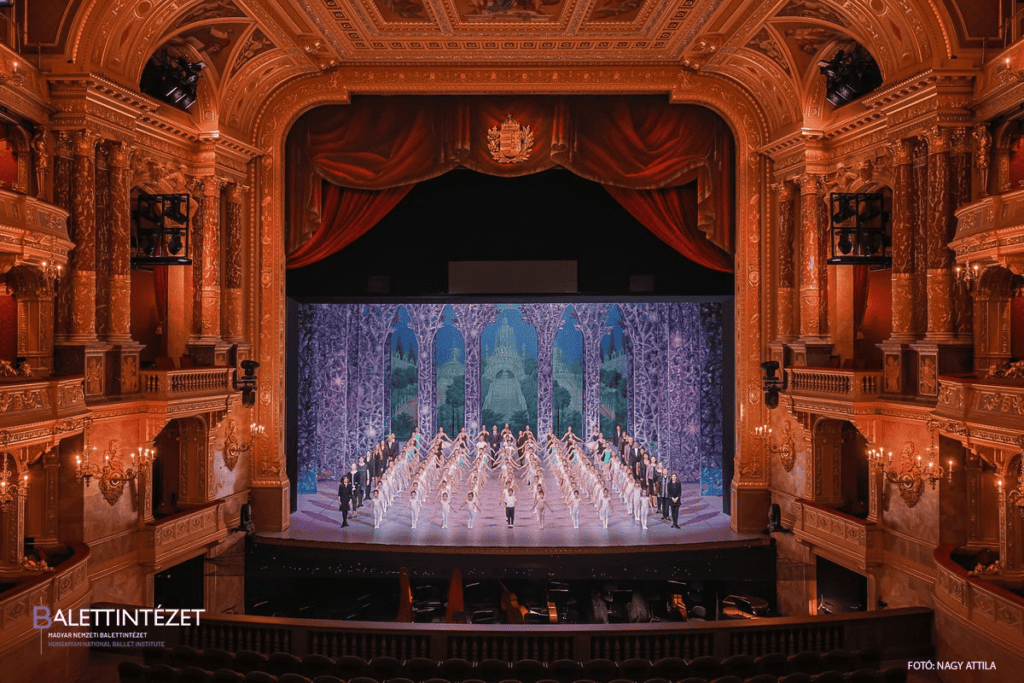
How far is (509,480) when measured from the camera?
14094mm

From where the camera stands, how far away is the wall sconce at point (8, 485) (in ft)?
27.2

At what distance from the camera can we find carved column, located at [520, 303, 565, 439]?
19500mm

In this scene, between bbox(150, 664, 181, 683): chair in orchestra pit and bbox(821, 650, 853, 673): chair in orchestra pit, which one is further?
bbox(821, 650, 853, 673): chair in orchestra pit

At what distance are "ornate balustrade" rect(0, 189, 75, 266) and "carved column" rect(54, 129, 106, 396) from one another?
0.78m

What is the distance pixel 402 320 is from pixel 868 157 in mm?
11562

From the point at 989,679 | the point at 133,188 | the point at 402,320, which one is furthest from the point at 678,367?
the point at 133,188

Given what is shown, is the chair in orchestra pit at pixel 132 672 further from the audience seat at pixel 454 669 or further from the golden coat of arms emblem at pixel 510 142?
the golden coat of arms emblem at pixel 510 142

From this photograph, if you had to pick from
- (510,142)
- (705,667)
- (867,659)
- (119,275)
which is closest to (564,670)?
(705,667)

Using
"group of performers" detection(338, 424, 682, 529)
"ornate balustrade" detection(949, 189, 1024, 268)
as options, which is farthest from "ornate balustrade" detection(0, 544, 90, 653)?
"ornate balustrade" detection(949, 189, 1024, 268)

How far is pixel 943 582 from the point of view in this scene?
9094mm

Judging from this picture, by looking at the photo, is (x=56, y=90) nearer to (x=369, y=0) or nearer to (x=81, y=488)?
(x=369, y=0)

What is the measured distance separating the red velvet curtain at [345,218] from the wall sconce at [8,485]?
21.1 ft

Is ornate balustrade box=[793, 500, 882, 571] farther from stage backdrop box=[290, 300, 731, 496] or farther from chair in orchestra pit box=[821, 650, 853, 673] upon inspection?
stage backdrop box=[290, 300, 731, 496]

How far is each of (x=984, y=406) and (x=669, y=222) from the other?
23.3ft
